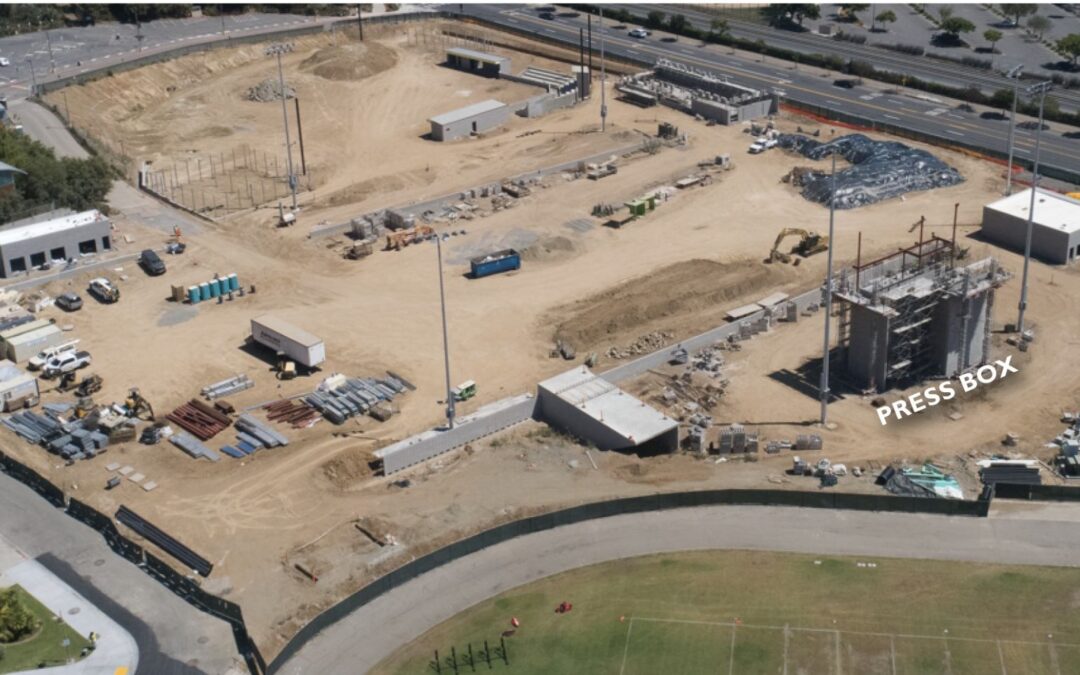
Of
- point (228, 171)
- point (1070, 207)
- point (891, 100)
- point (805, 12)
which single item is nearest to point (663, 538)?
point (1070, 207)

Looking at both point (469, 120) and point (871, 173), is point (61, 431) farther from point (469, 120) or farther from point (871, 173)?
point (871, 173)

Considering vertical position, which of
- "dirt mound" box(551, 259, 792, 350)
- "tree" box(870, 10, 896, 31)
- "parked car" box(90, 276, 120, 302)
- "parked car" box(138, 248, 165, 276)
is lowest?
"dirt mound" box(551, 259, 792, 350)

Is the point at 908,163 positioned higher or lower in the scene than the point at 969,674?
higher

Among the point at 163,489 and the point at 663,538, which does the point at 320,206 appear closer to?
the point at 163,489

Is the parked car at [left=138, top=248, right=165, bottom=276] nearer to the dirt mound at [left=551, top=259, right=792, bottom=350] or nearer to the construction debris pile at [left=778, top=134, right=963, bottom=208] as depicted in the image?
the dirt mound at [left=551, top=259, right=792, bottom=350]

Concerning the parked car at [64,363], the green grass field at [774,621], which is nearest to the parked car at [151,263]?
the parked car at [64,363]

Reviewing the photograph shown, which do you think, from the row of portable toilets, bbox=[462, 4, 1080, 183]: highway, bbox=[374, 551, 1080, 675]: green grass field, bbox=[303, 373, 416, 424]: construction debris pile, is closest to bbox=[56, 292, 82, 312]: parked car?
the row of portable toilets

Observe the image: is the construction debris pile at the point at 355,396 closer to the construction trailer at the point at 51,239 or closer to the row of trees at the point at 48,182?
the construction trailer at the point at 51,239

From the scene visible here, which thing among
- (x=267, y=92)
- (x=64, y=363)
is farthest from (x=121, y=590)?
(x=267, y=92)
